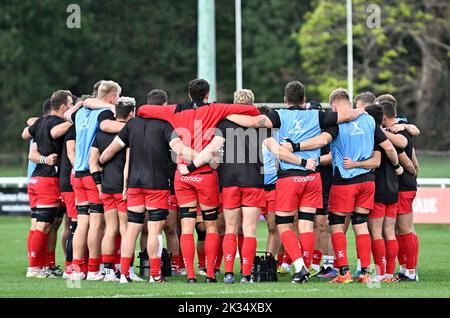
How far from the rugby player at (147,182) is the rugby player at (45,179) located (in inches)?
56.9

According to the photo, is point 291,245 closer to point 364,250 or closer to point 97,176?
point 364,250

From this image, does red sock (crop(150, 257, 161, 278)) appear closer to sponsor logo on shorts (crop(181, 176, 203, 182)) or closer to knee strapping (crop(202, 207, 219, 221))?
knee strapping (crop(202, 207, 219, 221))

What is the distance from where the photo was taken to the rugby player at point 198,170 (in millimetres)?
12867

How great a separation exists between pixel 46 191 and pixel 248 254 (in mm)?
2954

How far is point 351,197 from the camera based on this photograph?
42.6 feet

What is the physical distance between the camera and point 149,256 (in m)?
13.1

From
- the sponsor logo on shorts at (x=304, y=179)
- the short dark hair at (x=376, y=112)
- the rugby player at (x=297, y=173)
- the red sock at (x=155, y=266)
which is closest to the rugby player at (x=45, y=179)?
the red sock at (x=155, y=266)

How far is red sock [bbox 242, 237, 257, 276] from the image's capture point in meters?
12.9

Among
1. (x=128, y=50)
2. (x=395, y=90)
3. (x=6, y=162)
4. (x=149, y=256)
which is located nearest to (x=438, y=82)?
(x=395, y=90)

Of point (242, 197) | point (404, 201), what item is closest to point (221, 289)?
point (242, 197)

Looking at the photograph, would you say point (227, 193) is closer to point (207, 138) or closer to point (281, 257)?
point (207, 138)

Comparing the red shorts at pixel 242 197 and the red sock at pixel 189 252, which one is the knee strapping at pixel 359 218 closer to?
the red shorts at pixel 242 197

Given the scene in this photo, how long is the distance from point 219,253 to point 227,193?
67.4 inches

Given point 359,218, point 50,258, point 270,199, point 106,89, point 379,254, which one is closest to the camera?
point 359,218
